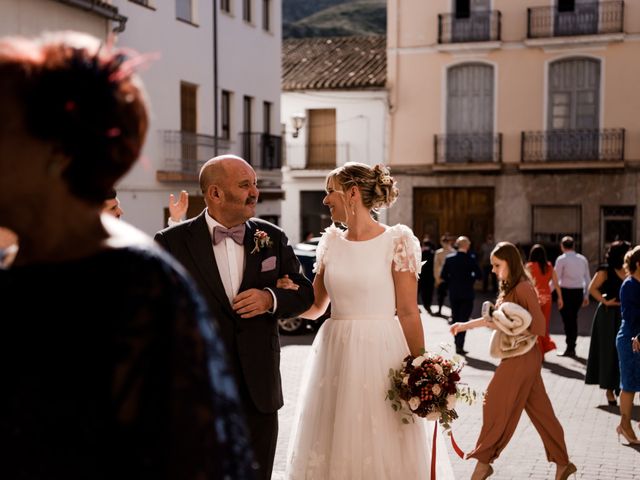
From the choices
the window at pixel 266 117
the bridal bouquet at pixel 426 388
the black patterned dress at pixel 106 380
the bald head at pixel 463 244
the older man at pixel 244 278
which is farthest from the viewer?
the window at pixel 266 117

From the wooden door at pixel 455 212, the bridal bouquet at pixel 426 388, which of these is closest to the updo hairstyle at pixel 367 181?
the bridal bouquet at pixel 426 388

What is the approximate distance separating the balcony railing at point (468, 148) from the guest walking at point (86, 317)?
2912 cm

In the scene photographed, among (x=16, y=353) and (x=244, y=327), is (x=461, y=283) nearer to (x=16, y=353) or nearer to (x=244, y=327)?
(x=244, y=327)

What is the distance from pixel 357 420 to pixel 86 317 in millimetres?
4035

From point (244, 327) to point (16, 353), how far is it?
301 cm

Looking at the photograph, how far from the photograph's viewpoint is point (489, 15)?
99.4 ft

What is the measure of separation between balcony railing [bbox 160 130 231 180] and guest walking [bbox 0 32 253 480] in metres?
21.0

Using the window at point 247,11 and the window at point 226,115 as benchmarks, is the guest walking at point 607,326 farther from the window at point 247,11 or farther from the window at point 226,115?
the window at point 247,11

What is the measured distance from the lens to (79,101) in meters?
1.67

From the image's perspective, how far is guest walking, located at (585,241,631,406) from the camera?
10.0m

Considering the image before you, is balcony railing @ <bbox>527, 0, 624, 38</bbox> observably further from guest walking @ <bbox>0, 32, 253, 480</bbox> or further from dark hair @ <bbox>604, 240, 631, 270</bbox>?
guest walking @ <bbox>0, 32, 253, 480</bbox>

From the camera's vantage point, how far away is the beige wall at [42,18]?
17.0 m

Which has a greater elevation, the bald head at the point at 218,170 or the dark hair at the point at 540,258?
the bald head at the point at 218,170

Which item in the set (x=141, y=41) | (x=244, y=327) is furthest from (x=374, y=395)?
(x=141, y=41)
